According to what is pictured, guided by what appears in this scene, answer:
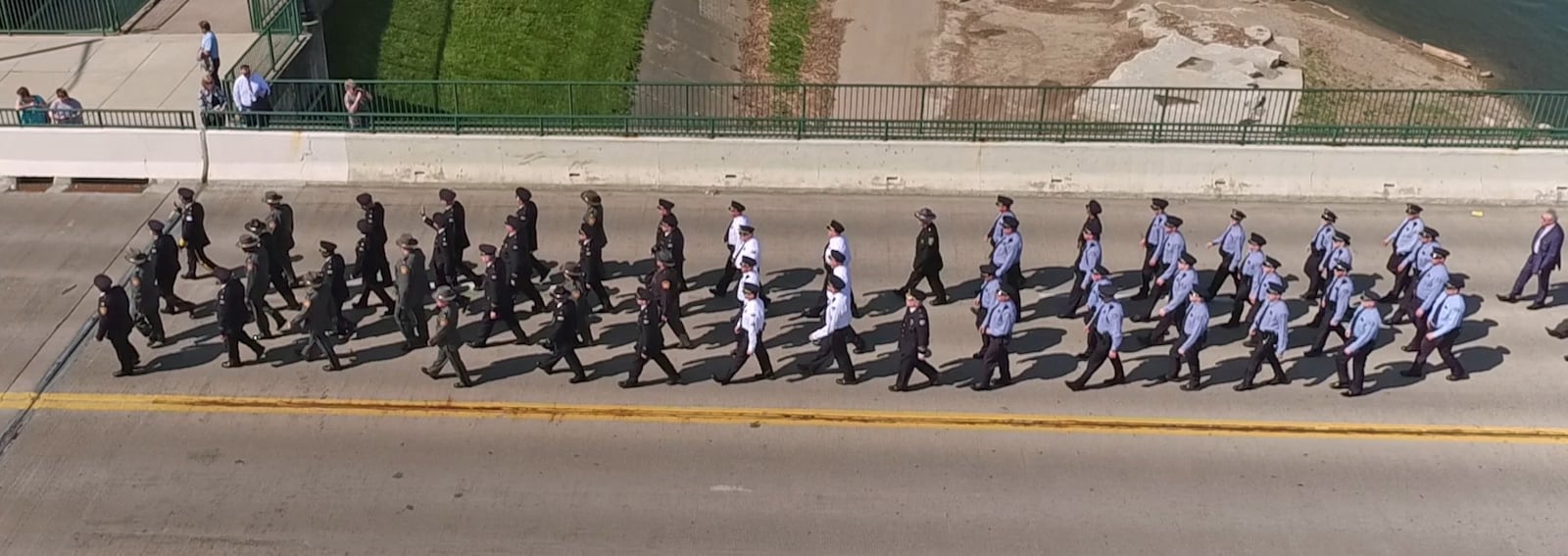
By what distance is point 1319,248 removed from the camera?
14602 mm

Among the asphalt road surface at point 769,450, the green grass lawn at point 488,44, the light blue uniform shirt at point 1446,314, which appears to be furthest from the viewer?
the green grass lawn at point 488,44

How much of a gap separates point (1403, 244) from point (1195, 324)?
12.7ft

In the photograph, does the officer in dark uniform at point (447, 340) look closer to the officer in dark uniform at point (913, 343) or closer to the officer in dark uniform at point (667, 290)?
the officer in dark uniform at point (667, 290)

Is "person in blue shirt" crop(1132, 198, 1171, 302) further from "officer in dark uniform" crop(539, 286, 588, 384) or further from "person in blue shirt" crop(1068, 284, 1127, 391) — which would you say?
"officer in dark uniform" crop(539, 286, 588, 384)

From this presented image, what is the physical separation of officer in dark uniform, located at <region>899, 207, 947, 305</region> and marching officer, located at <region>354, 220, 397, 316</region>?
5935mm

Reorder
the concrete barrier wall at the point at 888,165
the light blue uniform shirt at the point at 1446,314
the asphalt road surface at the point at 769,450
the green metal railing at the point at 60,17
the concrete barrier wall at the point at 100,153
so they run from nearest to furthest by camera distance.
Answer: the asphalt road surface at the point at 769,450 < the light blue uniform shirt at the point at 1446,314 < the concrete barrier wall at the point at 100,153 < the concrete barrier wall at the point at 888,165 < the green metal railing at the point at 60,17

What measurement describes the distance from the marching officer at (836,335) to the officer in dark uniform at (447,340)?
11.7 feet

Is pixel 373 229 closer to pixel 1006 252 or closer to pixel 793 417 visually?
pixel 793 417

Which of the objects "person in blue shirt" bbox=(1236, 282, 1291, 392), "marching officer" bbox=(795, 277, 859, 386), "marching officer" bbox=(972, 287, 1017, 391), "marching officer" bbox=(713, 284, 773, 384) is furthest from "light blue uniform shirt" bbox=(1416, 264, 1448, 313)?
"marching officer" bbox=(713, 284, 773, 384)

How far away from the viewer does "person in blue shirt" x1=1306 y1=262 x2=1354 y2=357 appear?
1309 centimetres

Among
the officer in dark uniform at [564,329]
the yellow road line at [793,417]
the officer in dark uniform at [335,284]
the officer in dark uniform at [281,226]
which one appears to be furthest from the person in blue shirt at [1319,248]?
the officer in dark uniform at [281,226]

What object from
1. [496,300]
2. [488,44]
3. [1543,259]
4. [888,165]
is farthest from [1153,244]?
[488,44]

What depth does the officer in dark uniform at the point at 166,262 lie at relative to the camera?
13469 millimetres

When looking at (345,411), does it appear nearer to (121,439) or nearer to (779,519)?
(121,439)
